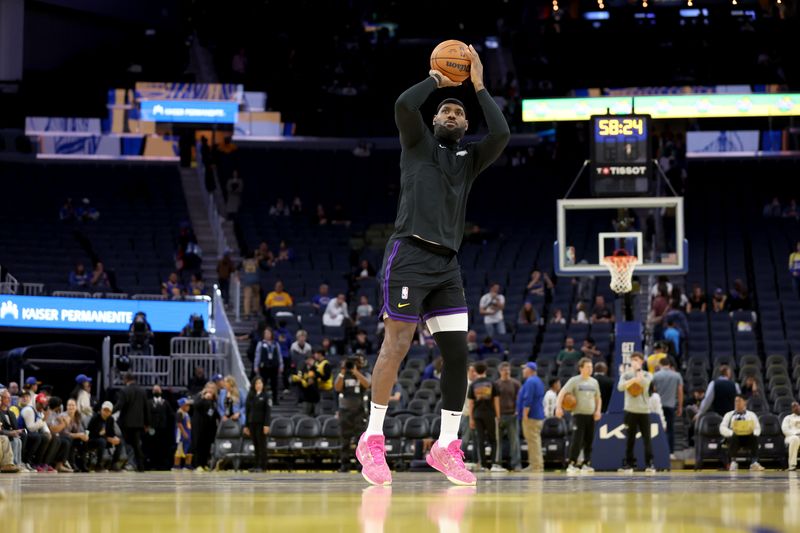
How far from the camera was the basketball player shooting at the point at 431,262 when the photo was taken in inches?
266

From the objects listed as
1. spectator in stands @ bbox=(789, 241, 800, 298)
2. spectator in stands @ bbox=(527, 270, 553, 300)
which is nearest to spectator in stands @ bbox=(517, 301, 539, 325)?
spectator in stands @ bbox=(527, 270, 553, 300)

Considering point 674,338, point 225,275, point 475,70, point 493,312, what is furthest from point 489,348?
point 475,70

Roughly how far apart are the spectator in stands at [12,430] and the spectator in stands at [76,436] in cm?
164

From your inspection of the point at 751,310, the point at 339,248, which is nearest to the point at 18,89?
the point at 339,248

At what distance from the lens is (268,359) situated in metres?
23.9

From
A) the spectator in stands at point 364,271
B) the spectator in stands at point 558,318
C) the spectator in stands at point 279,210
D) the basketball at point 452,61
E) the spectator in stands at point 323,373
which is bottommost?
the spectator in stands at point 323,373

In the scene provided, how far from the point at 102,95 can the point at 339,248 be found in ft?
29.9

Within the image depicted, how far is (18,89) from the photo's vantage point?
116ft

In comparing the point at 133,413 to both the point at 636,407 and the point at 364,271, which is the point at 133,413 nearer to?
the point at 636,407

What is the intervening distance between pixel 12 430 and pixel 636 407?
807 cm

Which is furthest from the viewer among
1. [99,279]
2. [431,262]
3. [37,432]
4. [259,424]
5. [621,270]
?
[99,279]

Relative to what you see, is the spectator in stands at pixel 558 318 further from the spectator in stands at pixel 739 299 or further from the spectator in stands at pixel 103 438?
the spectator in stands at pixel 103 438

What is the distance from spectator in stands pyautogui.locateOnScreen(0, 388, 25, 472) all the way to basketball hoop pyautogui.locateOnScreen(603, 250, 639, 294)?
9.33 meters

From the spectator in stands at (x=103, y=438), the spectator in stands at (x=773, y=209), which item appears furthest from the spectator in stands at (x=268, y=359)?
the spectator in stands at (x=773, y=209)
